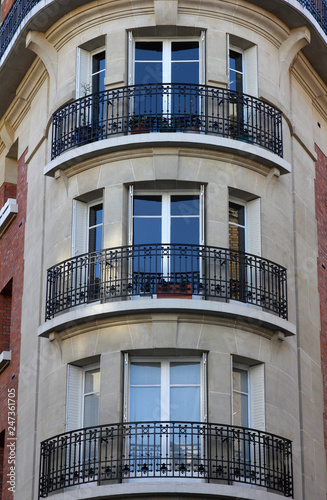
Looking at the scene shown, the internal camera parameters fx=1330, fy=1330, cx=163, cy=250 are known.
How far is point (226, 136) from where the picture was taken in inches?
1030

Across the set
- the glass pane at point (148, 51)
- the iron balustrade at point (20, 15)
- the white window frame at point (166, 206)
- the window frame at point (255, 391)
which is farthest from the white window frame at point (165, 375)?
the iron balustrade at point (20, 15)

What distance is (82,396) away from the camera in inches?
988

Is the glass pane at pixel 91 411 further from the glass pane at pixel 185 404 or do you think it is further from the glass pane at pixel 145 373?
the glass pane at pixel 185 404

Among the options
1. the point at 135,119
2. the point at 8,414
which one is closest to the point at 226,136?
the point at 135,119

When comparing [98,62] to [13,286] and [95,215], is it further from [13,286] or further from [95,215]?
[13,286]

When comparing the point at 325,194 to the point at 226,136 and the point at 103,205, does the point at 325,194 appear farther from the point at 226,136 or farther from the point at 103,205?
the point at 103,205

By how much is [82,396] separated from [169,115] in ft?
18.9

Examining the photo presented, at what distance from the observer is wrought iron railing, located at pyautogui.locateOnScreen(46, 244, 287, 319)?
24.8 meters

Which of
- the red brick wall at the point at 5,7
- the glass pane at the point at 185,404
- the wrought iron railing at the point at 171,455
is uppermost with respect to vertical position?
the red brick wall at the point at 5,7

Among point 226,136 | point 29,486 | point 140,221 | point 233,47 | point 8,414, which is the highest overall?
point 233,47

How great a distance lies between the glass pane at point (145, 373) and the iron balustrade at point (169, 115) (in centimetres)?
467

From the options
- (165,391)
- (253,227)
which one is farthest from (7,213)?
(165,391)

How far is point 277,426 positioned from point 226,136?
19.0 ft

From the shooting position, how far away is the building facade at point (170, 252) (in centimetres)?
2400
